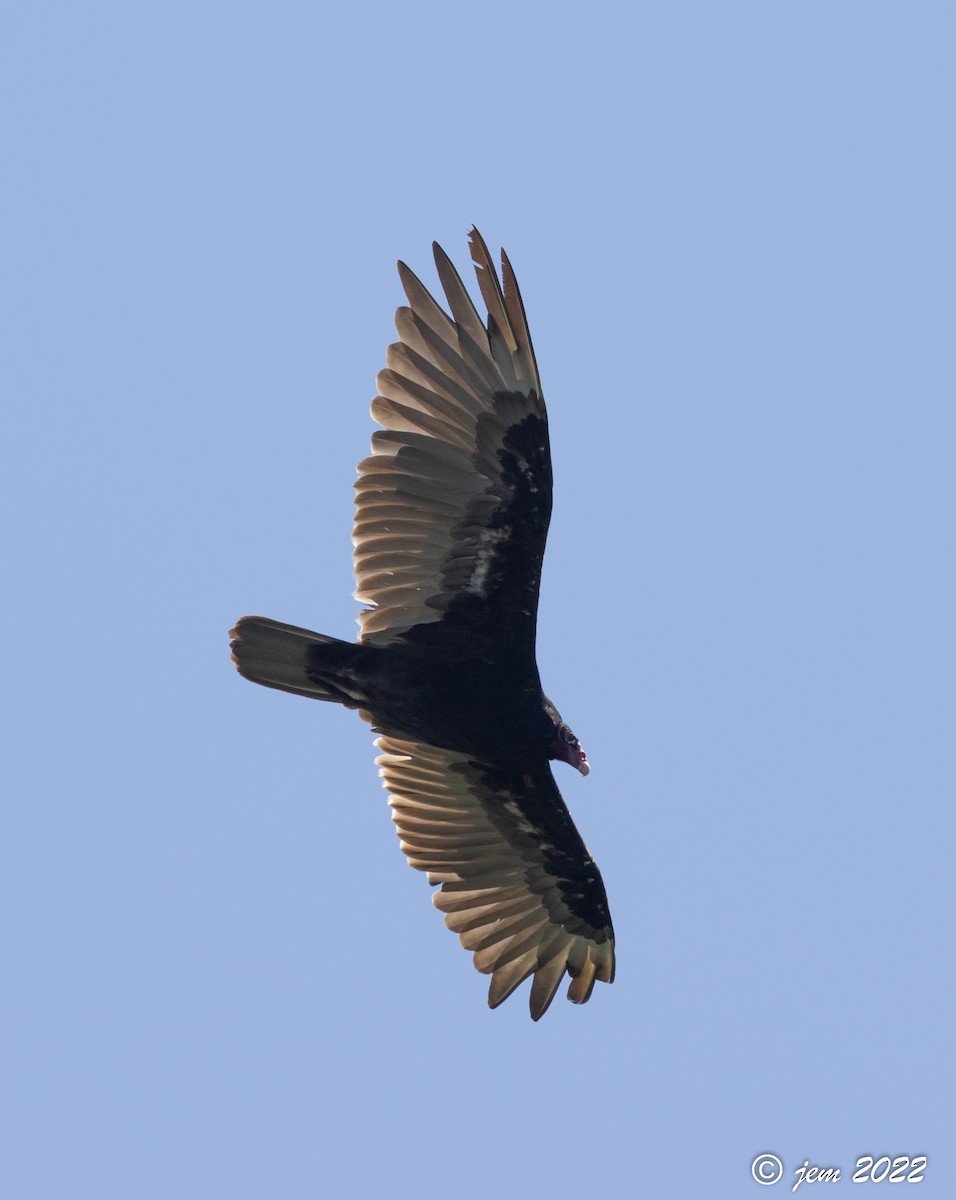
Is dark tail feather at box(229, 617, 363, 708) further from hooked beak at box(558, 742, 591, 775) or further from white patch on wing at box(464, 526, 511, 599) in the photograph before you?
hooked beak at box(558, 742, 591, 775)

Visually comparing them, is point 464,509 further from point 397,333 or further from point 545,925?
point 545,925

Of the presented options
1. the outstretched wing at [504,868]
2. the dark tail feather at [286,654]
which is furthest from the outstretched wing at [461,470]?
the outstretched wing at [504,868]

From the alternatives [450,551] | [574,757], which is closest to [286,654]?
[450,551]

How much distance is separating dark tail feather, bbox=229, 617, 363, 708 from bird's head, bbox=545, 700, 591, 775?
4.07ft

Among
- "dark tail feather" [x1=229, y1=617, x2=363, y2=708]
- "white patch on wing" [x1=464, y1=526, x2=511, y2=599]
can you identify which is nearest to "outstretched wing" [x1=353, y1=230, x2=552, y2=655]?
"white patch on wing" [x1=464, y1=526, x2=511, y2=599]

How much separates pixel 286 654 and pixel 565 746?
1.77 m

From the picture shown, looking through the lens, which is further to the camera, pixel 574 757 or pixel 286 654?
pixel 574 757

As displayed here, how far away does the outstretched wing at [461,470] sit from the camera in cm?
1081

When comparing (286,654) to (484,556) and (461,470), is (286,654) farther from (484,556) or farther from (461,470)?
(461,470)

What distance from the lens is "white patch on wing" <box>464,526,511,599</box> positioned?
431 inches

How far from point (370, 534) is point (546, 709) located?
1.47 meters

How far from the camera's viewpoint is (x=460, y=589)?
36.2 feet

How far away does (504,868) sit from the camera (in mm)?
12094

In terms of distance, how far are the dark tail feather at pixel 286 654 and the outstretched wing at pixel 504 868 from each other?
1.03m
